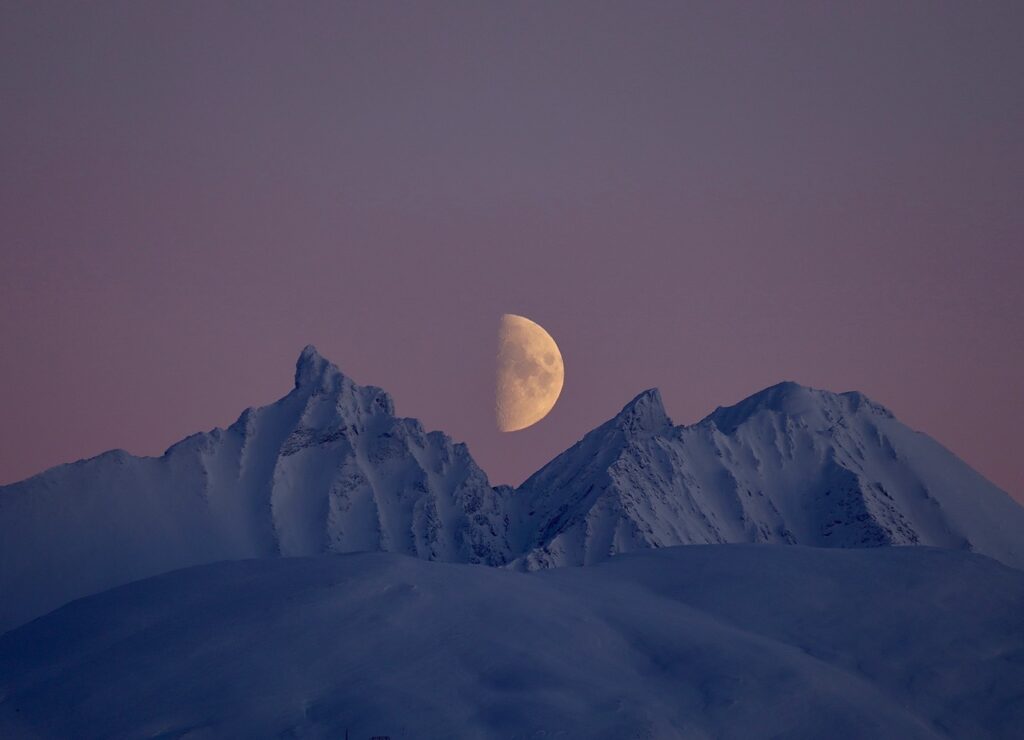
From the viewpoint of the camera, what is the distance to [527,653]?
2495 inches

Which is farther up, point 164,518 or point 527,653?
point 164,518

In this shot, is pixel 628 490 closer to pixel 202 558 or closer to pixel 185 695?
pixel 202 558

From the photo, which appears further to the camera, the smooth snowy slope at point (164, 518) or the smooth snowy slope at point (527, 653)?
the smooth snowy slope at point (164, 518)

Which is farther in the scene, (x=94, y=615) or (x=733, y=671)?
(x=94, y=615)

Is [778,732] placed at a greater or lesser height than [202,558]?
lesser

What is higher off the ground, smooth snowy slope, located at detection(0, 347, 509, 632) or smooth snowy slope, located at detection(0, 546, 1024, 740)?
smooth snowy slope, located at detection(0, 347, 509, 632)

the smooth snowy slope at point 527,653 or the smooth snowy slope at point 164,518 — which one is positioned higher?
the smooth snowy slope at point 164,518

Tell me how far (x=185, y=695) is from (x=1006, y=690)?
3995cm

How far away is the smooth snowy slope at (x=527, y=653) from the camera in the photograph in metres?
57.1

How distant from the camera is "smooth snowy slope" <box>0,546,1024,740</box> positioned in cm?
5712

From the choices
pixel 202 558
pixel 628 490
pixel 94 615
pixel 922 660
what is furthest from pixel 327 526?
pixel 922 660

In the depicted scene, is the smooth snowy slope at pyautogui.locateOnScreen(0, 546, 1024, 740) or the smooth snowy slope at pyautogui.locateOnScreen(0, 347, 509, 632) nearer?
the smooth snowy slope at pyautogui.locateOnScreen(0, 546, 1024, 740)

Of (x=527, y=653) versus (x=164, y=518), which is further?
(x=164, y=518)

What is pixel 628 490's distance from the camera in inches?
7352
